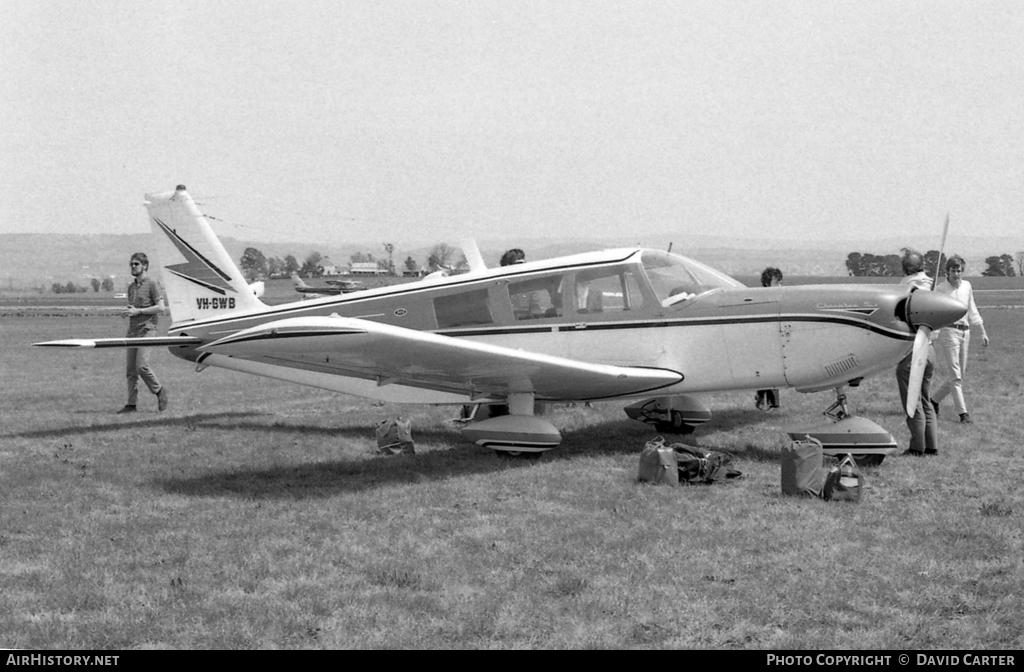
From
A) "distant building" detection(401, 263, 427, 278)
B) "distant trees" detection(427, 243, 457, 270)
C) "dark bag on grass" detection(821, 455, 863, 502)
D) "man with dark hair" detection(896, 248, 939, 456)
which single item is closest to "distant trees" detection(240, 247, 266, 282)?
"distant building" detection(401, 263, 427, 278)

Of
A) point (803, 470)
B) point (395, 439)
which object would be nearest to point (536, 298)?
point (395, 439)

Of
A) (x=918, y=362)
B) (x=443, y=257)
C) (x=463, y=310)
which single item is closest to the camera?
(x=918, y=362)

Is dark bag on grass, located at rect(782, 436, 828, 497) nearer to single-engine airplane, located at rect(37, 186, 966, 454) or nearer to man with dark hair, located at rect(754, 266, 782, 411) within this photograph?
single-engine airplane, located at rect(37, 186, 966, 454)

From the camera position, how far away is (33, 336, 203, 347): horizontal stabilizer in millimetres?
9695

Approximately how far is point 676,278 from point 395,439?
3383 mm

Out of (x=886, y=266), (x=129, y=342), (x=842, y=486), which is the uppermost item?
(x=129, y=342)

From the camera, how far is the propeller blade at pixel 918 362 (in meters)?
7.98

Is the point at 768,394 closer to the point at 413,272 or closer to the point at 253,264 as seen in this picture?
the point at 413,272

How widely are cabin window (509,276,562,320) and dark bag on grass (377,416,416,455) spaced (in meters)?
1.70

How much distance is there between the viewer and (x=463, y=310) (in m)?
9.84

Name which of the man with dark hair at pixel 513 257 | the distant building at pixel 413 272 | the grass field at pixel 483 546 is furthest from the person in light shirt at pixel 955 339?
the distant building at pixel 413 272

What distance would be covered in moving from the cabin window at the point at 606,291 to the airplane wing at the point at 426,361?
28.6 inches

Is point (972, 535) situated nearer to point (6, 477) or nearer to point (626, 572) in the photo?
point (626, 572)
